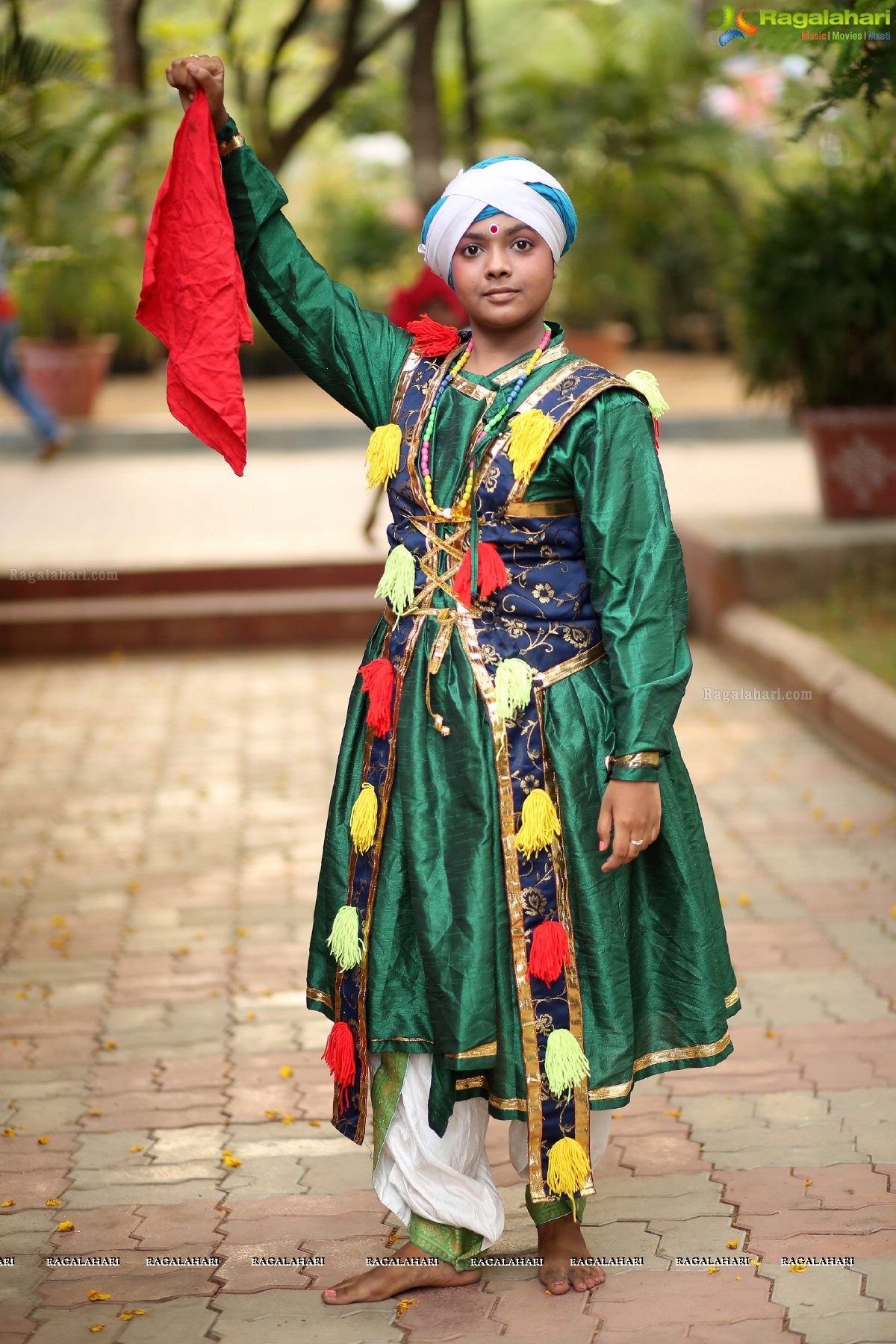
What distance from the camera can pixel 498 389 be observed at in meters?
2.81

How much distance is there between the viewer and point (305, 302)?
2.99 metres

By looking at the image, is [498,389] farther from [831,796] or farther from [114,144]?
[114,144]

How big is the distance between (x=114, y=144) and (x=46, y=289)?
1.56m

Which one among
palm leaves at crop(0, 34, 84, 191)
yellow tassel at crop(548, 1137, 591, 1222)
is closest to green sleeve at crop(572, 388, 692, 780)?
yellow tassel at crop(548, 1137, 591, 1222)

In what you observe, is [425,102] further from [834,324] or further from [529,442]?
[529,442]

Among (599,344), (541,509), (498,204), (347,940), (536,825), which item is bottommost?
(599,344)

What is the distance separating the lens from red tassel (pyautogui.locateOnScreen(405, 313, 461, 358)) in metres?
2.96

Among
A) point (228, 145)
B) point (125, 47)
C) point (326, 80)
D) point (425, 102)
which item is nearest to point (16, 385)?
point (125, 47)

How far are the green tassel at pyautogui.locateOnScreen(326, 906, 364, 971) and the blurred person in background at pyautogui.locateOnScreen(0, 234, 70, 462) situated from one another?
1142 cm

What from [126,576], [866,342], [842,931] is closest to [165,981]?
[842,931]

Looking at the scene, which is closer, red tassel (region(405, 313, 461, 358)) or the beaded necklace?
the beaded necklace

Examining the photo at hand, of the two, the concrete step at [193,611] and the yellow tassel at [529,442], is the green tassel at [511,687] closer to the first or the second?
the yellow tassel at [529,442]

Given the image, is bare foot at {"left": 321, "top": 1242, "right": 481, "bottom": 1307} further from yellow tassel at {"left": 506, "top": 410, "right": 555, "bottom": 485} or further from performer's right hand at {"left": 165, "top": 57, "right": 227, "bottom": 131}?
performer's right hand at {"left": 165, "top": 57, "right": 227, "bottom": 131}

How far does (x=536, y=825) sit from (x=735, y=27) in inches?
114
